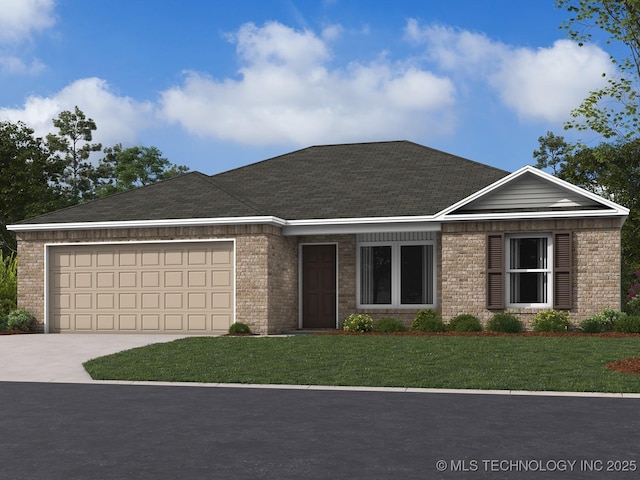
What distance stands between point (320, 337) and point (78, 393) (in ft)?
29.6

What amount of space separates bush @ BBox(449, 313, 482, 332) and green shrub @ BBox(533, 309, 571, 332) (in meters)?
1.52

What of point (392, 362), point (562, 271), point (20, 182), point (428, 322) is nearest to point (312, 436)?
point (392, 362)

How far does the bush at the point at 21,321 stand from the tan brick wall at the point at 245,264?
0.72ft

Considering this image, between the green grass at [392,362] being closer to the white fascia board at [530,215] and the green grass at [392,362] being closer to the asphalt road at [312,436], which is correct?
the asphalt road at [312,436]

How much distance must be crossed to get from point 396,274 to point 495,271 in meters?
3.06

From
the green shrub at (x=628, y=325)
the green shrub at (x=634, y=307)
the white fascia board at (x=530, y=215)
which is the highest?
the white fascia board at (x=530, y=215)

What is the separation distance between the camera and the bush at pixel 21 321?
24.2m

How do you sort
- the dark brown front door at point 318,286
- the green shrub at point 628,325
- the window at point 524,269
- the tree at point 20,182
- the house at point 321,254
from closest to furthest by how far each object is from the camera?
the green shrub at point 628,325
the window at point 524,269
the house at point 321,254
the dark brown front door at point 318,286
the tree at point 20,182

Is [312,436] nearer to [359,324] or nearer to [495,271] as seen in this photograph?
[359,324]

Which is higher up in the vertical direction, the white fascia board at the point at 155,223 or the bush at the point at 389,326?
the white fascia board at the point at 155,223

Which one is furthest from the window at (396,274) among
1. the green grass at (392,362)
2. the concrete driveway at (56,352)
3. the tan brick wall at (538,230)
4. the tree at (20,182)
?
the tree at (20,182)

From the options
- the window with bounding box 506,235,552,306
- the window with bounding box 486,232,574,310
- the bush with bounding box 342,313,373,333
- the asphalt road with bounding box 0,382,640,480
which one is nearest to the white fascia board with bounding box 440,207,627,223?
the window with bounding box 486,232,574,310

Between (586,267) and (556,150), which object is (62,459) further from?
(556,150)

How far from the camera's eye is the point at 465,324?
2177cm
